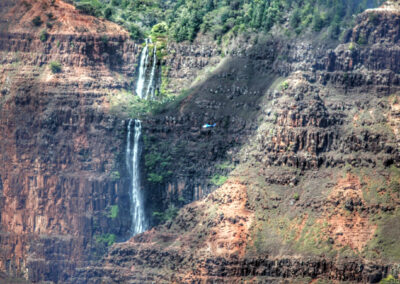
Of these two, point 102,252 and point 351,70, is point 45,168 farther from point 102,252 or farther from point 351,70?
point 351,70

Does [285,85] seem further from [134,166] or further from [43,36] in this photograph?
[43,36]

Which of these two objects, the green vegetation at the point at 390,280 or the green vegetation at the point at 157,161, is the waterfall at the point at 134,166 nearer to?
the green vegetation at the point at 157,161

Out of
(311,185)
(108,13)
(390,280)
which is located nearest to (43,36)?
(108,13)

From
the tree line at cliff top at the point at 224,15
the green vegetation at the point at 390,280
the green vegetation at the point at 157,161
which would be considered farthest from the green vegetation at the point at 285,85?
the green vegetation at the point at 390,280

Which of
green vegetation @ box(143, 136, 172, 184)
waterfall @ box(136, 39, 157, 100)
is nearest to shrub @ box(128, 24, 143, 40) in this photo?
waterfall @ box(136, 39, 157, 100)

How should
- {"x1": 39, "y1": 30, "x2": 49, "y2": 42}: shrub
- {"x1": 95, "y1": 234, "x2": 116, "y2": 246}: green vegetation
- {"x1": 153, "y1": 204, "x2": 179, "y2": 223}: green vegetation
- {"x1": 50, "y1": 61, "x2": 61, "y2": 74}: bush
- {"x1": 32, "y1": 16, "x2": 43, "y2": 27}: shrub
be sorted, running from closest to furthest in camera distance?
{"x1": 153, "y1": 204, "x2": 179, "y2": 223}: green vegetation
{"x1": 95, "y1": 234, "x2": 116, "y2": 246}: green vegetation
{"x1": 50, "y1": 61, "x2": 61, "y2": 74}: bush
{"x1": 39, "y1": 30, "x2": 49, "y2": 42}: shrub
{"x1": 32, "y1": 16, "x2": 43, "y2": 27}: shrub

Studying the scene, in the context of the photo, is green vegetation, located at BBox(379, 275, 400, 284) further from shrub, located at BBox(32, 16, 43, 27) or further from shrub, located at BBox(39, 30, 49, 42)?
shrub, located at BBox(32, 16, 43, 27)

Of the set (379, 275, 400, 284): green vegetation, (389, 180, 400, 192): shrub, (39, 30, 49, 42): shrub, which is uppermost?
(39, 30, 49, 42): shrub
